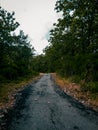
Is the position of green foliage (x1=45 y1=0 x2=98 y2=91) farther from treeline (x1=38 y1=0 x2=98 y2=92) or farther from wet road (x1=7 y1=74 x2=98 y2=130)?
wet road (x1=7 y1=74 x2=98 y2=130)

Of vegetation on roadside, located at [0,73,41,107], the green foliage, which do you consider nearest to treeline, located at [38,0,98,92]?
the green foliage

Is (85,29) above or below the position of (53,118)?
above

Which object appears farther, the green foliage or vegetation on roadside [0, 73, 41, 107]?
the green foliage

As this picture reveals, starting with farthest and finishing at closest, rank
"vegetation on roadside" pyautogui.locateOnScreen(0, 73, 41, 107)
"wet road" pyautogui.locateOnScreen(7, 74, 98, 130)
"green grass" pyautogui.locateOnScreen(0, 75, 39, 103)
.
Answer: "green grass" pyautogui.locateOnScreen(0, 75, 39, 103), "vegetation on roadside" pyautogui.locateOnScreen(0, 73, 41, 107), "wet road" pyautogui.locateOnScreen(7, 74, 98, 130)

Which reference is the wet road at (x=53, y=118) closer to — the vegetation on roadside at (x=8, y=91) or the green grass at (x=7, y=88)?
the vegetation on roadside at (x=8, y=91)

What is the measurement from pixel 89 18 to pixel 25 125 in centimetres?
1722

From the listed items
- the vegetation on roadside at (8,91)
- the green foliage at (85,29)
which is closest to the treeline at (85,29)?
the green foliage at (85,29)

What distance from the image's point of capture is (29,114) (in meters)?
10.9

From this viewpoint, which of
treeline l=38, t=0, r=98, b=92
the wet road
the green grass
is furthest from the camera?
treeline l=38, t=0, r=98, b=92

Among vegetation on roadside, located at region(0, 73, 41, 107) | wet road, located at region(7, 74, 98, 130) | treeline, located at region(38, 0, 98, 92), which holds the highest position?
treeline, located at region(38, 0, 98, 92)

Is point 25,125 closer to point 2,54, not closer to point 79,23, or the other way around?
point 79,23

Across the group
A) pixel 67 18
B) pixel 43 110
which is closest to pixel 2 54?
pixel 67 18

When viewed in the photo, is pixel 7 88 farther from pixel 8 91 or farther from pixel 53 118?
pixel 53 118

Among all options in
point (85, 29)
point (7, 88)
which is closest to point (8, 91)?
point (7, 88)
